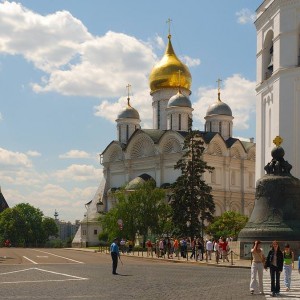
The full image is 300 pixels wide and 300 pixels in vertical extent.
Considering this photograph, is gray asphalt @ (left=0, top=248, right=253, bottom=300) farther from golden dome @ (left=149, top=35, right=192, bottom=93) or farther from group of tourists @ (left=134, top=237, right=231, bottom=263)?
golden dome @ (left=149, top=35, right=192, bottom=93)

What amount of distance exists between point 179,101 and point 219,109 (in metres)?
6.65

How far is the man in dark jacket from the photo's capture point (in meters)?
16.9

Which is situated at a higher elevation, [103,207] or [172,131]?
[172,131]

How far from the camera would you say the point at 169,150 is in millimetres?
76812

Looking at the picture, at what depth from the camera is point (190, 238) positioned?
51.6m

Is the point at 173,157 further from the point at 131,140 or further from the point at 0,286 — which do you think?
the point at 0,286

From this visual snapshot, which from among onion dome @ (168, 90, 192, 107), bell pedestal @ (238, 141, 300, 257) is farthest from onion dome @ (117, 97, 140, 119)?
bell pedestal @ (238, 141, 300, 257)

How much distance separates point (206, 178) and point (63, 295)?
59388mm

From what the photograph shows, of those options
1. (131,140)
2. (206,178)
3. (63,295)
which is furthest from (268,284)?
(131,140)

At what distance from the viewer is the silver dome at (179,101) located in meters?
78.9

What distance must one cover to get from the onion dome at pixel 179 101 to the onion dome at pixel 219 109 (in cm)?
447

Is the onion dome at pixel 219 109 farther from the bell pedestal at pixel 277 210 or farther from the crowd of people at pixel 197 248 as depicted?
the bell pedestal at pixel 277 210

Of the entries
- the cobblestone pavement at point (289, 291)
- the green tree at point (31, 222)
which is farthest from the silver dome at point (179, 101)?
the cobblestone pavement at point (289, 291)

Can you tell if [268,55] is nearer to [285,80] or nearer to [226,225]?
[285,80]
